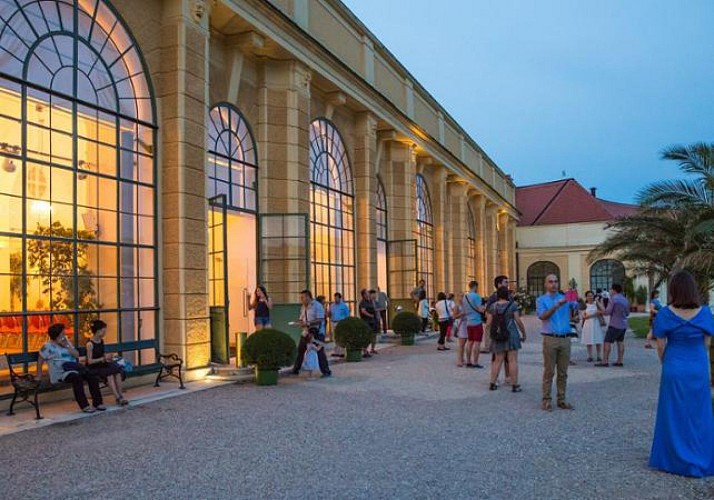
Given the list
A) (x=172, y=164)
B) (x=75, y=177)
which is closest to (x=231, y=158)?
(x=172, y=164)

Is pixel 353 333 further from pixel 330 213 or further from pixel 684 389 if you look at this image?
pixel 684 389

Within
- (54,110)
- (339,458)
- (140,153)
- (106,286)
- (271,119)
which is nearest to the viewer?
(339,458)

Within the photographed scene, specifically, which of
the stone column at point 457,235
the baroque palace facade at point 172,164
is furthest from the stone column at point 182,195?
the stone column at point 457,235

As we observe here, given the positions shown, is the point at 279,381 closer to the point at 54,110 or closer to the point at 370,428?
the point at 370,428

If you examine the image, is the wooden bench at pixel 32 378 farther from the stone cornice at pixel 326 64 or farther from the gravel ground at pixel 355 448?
the stone cornice at pixel 326 64

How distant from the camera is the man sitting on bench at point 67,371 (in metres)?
8.62

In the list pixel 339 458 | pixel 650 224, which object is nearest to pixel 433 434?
pixel 339 458

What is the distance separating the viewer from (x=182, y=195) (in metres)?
11.5

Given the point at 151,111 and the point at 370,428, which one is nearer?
the point at 370,428

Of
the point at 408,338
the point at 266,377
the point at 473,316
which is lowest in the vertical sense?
the point at 408,338

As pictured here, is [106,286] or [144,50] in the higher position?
[144,50]

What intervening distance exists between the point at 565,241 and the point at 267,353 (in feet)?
133

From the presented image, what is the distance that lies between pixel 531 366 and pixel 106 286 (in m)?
8.13

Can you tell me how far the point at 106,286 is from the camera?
10.6 m
